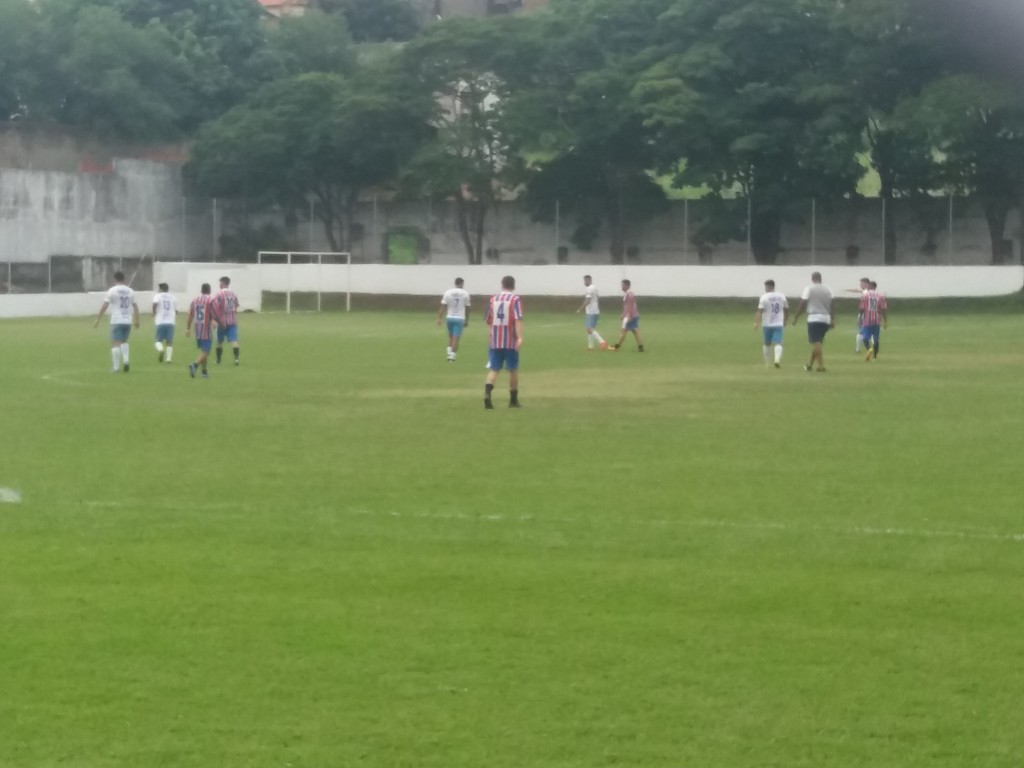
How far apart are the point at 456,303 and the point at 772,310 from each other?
21.5ft

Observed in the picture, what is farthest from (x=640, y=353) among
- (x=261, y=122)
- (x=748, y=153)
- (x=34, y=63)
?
(x=34, y=63)

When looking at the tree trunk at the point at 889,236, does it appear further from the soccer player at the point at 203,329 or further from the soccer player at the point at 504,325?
the soccer player at the point at 504,325

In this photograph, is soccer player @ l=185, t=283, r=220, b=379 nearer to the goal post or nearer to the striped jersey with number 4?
the striped jersey with number 4

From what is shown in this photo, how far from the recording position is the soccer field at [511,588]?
23.7 feet

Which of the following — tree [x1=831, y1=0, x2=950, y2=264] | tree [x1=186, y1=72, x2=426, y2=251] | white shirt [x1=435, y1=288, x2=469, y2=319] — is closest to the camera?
white shirt [x1=435, y1=288, x2=469, y2=319]

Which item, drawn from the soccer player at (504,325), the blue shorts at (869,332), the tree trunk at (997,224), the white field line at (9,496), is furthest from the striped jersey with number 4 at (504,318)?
the tree trunk at (997,224)

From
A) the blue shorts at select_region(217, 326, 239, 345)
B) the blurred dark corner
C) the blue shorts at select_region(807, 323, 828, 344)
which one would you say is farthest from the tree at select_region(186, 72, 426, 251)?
the blue shorts at select_region(807, 323, 828, 344)

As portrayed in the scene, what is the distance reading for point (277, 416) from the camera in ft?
71.9

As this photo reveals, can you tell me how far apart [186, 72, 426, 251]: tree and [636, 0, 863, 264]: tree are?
12.2m

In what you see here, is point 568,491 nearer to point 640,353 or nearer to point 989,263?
point 640,353

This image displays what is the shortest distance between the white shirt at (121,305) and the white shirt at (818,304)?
39.5 feet

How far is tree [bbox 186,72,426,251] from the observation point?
7694 centimetres

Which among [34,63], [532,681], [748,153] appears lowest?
[532,681]

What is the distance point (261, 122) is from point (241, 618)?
238ft
